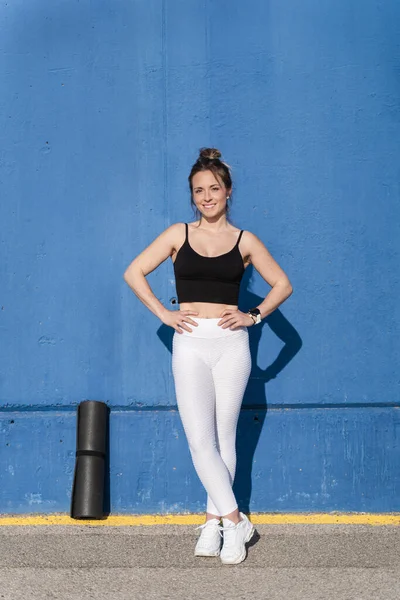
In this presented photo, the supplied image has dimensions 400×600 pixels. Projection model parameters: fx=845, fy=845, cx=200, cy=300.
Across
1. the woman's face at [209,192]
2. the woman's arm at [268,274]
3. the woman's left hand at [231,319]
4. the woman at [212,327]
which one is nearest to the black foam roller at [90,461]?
the woman at [212,327]

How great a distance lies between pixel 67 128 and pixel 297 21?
5.38 ft

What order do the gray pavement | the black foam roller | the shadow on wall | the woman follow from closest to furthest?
the gray pavement, the woman, the black foam roller, the shadow on wall

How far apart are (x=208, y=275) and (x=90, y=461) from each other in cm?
145

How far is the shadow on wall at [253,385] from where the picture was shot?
5293 millimetres

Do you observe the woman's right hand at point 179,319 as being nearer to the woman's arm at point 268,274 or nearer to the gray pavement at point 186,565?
the woman's arm at point 268,274

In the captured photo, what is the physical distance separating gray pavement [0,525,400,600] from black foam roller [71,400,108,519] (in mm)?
119

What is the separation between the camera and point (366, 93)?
215 inches

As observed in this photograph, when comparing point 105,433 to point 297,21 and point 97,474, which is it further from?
point 297,21

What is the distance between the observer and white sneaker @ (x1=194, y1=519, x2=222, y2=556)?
14.7 feet

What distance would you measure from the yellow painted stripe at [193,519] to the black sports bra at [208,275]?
4.93 ft

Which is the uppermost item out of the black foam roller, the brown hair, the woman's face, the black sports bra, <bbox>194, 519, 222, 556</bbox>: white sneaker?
the brown hair

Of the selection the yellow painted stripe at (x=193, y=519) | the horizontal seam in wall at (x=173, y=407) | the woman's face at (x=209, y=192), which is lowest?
the yellow painted stripe at (x=193, y=519)

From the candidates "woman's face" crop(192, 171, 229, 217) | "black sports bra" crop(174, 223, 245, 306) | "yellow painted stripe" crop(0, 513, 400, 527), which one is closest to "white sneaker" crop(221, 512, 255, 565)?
"yellow painted stripe" crop(0, 513, 400, 527)

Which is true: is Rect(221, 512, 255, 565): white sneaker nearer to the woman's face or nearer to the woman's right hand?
the woman's right hand
